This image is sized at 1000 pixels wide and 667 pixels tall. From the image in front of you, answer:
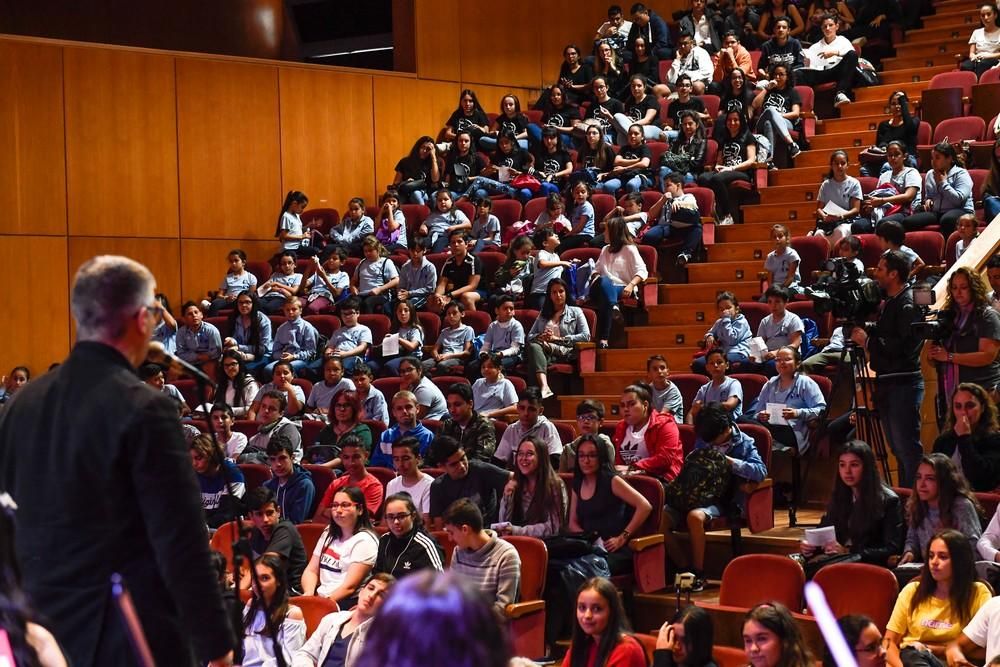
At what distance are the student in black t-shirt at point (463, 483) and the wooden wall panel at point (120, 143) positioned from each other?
5.60m

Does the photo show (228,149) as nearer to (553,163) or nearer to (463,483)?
(553,163)

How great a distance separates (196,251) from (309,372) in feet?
8.95

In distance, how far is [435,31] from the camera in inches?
505

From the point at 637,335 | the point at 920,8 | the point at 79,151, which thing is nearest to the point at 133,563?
the point at 637,335

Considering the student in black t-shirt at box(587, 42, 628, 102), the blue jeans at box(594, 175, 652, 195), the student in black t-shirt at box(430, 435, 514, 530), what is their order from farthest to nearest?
1. the student in black t-shirt at box(587, 42, 628, 102)
2. the blue jeans at box(594, 175, 652, 195)
3. the student in black t-shirt at box(430, 435, 514, 530)

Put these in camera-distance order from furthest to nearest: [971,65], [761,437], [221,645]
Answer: [971,65], [761,437], [221,645]

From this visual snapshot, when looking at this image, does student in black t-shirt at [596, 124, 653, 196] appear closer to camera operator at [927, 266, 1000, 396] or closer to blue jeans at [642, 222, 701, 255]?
blue jeans at [642, 222, 701, 255]

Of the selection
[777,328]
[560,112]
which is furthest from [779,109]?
[777,328]

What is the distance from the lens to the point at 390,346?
874 cm

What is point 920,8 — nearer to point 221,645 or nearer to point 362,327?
point 362,327

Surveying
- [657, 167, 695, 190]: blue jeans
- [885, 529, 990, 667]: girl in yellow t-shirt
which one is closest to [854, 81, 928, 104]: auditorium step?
[657, 167, 695, 190]: blue jeans

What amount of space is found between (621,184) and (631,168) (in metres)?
0.14

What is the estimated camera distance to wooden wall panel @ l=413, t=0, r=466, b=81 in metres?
12.7

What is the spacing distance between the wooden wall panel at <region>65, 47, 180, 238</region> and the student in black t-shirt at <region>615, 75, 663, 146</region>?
3669 mm
